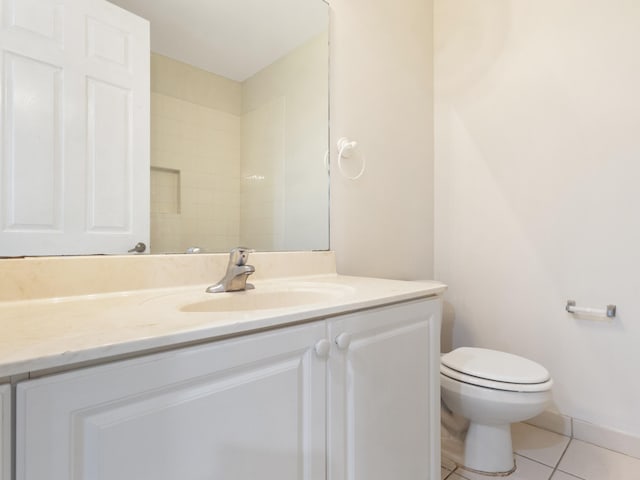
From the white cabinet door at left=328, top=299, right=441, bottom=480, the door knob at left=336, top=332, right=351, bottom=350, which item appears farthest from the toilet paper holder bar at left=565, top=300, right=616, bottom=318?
the door knob at left=336, top=332, right=351, bottom=350

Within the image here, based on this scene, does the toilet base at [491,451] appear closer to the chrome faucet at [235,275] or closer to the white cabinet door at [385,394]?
the white cabinet door at [385,394]

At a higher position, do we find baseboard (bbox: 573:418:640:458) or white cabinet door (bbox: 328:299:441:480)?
white cabinet door (bbox: 328:299:441:480)

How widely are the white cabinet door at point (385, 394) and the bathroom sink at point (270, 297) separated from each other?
17 cm

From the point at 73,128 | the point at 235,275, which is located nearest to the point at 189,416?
the point at 235,275

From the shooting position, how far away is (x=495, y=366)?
128 centimetres

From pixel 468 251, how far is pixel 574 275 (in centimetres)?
49

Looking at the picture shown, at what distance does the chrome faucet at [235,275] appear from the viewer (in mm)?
983

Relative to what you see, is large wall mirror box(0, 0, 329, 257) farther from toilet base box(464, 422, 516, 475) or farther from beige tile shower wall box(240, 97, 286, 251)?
toilet base box(464, 422, 516, 475)

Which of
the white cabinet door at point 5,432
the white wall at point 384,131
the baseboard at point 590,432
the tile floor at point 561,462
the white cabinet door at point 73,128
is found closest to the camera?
the white cabinet door at point 5,432

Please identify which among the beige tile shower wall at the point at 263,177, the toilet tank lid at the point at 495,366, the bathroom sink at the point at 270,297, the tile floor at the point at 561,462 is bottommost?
the tile floor at the point at 561,462

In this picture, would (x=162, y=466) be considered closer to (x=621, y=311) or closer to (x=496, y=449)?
(x=496, y=449)

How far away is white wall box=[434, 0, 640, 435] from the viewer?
1391 millimetres

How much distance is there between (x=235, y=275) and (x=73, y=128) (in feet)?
1.90

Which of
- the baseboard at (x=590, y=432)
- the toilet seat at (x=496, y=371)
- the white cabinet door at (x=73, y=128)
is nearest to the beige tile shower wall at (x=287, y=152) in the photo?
the white cabinet door at (x=73, y=128)
